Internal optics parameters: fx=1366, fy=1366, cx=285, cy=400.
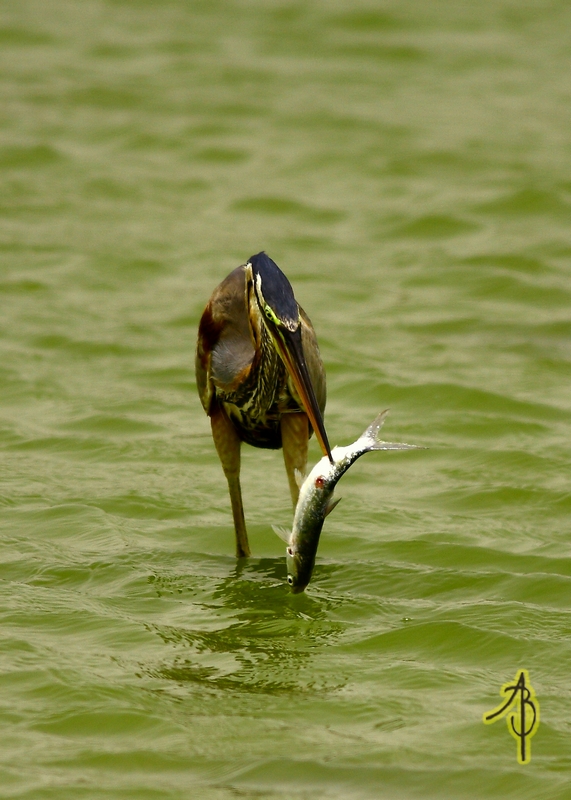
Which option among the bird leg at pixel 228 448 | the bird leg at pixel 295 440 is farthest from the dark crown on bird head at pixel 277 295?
the bird leg at pixel 228 448

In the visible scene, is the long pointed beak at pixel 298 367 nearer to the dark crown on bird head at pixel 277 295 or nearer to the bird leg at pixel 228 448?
the dark crown on bird head at pixel 277 295

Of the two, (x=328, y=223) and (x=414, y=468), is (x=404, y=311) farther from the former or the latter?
(x=414, y=468)

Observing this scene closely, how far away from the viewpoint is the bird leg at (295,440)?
6617 millimetres

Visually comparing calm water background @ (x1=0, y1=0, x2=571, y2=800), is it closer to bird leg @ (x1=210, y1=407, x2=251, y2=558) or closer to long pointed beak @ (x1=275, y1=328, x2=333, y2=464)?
bird leg @ (x1=210, y1=407, x2=251, y2=558)

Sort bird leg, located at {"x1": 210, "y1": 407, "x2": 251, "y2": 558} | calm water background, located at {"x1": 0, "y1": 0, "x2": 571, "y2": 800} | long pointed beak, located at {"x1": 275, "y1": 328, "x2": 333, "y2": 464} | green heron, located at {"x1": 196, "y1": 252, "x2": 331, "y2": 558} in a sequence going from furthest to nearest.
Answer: bird leg, located at {"x1": 210, "y1": 407, "x2": 251, "y2": 558}
green heron, located at {"x1": 196, "y1": 252, "x2": 331, "y2": 558}
long pointed beak, located at {"x1": 275, "y1": 328, "x2": 333, "y2": 464}
calm water background, located at {"x1": 0, "y1": 0, "x2": 571, "y2": 800}

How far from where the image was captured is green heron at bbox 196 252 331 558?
20.5 feet

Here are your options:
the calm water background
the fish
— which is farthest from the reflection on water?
the fish

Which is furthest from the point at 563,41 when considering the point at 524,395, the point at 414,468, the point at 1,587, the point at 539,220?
the point at 1,587

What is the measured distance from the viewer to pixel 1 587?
21.4ft

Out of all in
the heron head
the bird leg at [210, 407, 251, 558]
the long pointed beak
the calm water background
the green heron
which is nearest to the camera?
the calm water background

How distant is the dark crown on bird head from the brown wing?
69cm

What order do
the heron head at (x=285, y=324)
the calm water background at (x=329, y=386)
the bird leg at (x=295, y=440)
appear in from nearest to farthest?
1. the calm water background at (x=329, y=386)
2. the heron head at (x=285, y=324)
3. the bird leg at (x=295, y=440)

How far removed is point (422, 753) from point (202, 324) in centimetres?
277

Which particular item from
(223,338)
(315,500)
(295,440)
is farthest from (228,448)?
(315,500)
